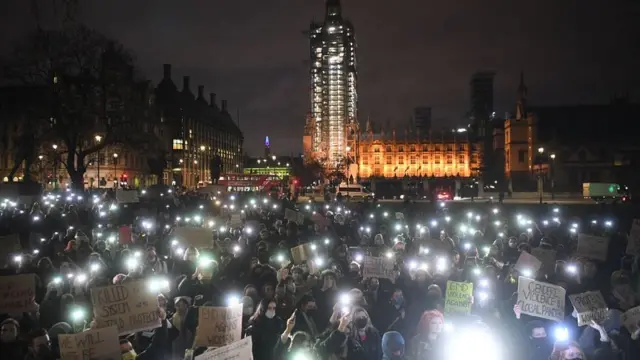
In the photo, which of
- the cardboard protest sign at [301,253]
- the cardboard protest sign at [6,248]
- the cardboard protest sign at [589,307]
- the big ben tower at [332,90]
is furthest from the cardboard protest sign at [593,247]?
the big ben tower at [332,90]

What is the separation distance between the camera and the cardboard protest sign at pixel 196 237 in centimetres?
1295

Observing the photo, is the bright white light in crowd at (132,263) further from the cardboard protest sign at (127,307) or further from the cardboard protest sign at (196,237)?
the cardboard protest sign at (127,307)

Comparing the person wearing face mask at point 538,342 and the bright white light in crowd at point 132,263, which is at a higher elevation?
the bright white light in crowd at point 132,263

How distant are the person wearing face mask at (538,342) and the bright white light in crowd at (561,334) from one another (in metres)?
0.14

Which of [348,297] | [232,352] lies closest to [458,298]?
[348,297]

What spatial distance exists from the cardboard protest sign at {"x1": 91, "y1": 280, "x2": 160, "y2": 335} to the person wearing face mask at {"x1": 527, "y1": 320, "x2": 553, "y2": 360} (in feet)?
14.7

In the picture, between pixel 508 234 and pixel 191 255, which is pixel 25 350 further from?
pixel 508 234

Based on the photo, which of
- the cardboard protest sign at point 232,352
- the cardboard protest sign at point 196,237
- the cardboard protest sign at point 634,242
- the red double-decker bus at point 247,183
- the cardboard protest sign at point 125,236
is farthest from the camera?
the red double-decker bus at point 247,183

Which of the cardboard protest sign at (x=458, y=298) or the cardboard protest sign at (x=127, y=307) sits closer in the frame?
the cardboard protest sign at (x=127, y=307)

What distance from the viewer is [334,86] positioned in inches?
4181

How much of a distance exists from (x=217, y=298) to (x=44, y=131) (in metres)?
28.1

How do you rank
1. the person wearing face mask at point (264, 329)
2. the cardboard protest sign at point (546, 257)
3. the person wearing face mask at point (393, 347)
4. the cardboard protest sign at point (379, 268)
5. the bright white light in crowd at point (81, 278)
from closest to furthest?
1. the person wearing face mask at point (393, 347)
2. the person wearing face mask at point (264, 329)
3. the bright white light in crowd at point (81, 278)
4. the cardboard protest sign at point (379, 268)
5. the cardboard protest sign at point (546, 257)

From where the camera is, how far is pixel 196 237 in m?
13.0

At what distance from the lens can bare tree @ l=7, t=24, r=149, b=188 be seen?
102ft
